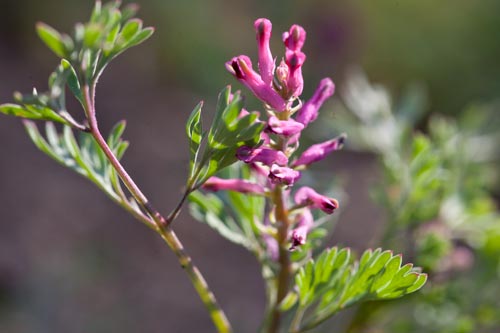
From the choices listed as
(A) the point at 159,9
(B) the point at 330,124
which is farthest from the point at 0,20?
(B) the point at 330,124

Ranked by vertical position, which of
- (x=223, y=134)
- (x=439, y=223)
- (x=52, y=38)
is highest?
(x=52, y=38)

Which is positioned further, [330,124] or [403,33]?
[403,33]

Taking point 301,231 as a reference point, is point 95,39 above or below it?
above

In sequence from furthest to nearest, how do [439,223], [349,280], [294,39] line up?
1. [439,223]
2. [349,280]
3. [294,39]

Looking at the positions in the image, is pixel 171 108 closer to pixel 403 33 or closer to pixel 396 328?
pixel 403 33

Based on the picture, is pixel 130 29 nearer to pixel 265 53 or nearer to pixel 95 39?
pixel 95 39

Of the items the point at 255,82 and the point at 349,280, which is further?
the point at 349,280

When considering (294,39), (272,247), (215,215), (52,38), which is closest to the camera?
(52,38)

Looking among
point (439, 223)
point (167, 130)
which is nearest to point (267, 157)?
point (439, 223)
